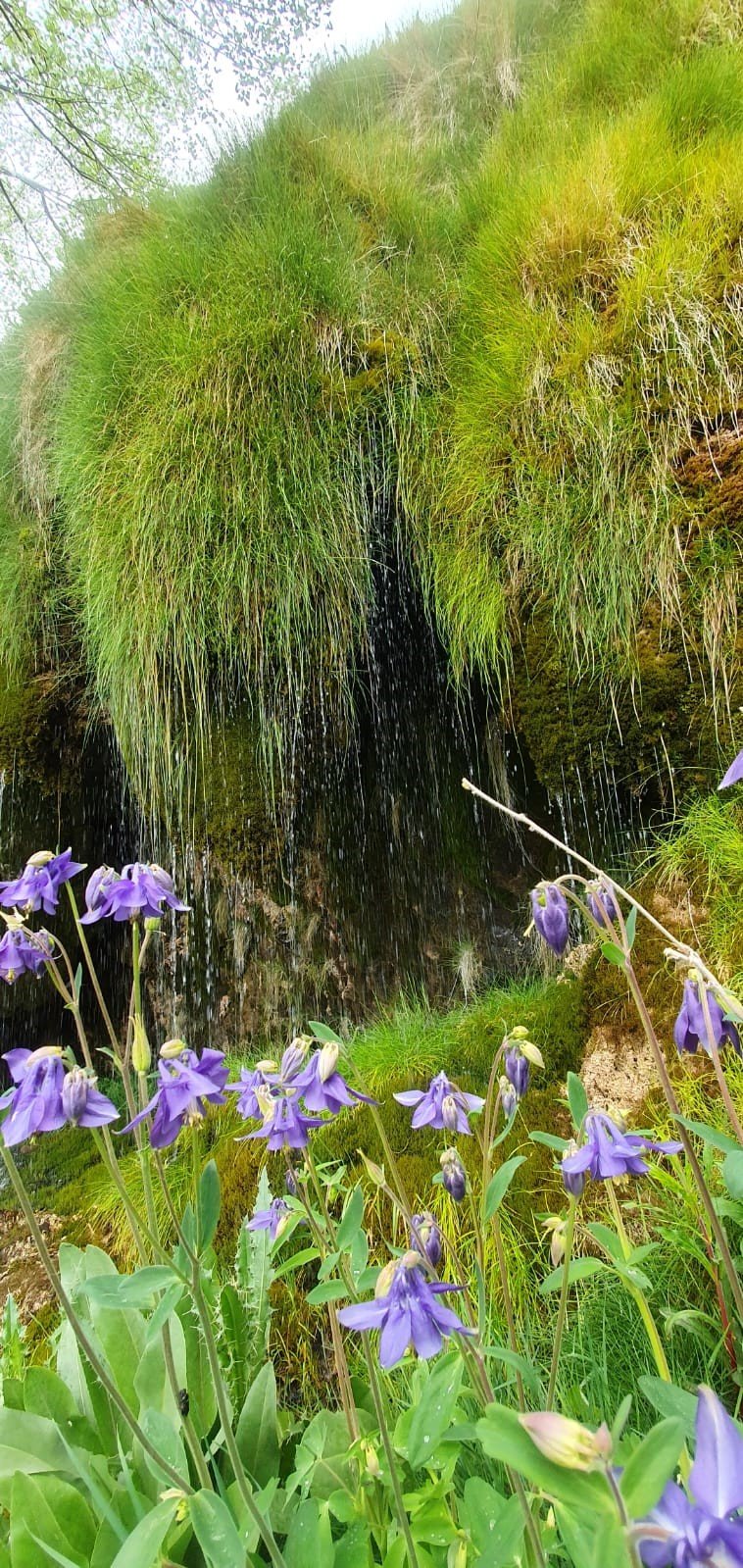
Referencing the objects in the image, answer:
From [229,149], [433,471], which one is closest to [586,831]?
[433,471]

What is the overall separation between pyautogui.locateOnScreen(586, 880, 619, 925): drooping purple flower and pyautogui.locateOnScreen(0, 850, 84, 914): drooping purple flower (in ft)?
2.05

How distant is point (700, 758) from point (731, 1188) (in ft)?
6.51

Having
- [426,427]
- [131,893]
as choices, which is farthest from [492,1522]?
[426,427]

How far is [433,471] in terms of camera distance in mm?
3133

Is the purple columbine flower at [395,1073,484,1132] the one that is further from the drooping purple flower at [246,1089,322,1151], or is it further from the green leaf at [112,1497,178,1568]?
the green leaf at [112,1497,178,1568]

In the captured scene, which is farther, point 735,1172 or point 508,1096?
point 508,1096

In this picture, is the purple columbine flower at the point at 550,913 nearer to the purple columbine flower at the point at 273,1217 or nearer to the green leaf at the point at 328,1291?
the green leaf at the point at 328,1291

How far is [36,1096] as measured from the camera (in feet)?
2.50

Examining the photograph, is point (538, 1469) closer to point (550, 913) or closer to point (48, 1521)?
point (550, 913)

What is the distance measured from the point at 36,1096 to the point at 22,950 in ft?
0.82

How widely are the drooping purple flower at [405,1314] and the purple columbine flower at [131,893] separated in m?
0.44

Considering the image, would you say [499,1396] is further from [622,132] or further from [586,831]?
[622,132]

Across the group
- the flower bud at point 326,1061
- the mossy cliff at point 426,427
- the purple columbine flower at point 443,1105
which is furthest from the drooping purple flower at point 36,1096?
the mossy cliff at point 426,427

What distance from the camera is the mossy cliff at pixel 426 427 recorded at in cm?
259
